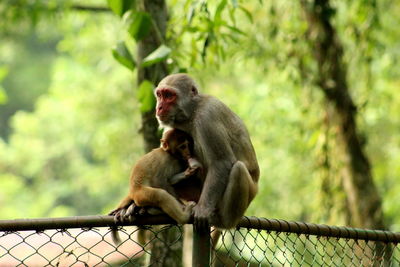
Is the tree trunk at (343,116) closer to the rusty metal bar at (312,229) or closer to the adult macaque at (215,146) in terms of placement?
the rusty metal bar at (312,229)

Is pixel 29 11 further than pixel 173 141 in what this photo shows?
Yes

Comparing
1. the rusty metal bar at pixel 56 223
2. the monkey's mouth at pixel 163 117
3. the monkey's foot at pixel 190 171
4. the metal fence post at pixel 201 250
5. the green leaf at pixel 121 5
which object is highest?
the green leaf at pixel 121 5

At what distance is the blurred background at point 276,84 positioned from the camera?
6.57 m

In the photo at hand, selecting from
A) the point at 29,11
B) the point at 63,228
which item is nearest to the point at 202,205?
the point at 63,228

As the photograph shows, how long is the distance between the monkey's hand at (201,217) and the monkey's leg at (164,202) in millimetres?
47

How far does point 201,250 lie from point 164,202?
0.57 meters

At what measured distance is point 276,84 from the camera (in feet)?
37.7

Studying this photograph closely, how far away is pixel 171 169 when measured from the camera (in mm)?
4520

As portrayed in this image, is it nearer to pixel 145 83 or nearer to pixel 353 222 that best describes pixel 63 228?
pixel 145 83

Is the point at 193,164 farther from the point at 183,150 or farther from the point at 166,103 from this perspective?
→ the point at 166,103

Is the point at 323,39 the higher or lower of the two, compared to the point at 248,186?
lower

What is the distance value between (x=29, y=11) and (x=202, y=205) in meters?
7.08

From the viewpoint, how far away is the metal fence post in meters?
3.44

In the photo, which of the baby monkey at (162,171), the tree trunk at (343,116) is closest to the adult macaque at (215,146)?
the baby monkey at (162,171)
